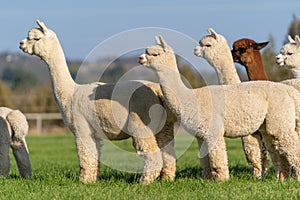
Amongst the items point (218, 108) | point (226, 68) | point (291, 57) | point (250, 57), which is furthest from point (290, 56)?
point (218, 108)

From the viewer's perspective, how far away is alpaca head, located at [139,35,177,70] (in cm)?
840

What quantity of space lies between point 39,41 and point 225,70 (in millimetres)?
2746

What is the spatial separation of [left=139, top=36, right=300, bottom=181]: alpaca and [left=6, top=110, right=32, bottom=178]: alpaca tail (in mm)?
3029

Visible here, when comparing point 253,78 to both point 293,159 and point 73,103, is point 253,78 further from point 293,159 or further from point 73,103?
point 73,103

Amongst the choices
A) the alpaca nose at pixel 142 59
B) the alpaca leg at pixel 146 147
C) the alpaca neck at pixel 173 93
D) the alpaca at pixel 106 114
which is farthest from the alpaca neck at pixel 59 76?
the alpaca neck at pixel 173 93

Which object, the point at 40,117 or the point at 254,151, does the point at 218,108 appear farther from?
the point at 40,117

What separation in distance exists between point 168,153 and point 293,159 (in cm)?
171

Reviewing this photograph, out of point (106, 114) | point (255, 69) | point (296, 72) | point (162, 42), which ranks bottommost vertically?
point (106, 114)

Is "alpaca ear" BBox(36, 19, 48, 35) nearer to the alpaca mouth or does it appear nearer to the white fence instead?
the alpaca mouth

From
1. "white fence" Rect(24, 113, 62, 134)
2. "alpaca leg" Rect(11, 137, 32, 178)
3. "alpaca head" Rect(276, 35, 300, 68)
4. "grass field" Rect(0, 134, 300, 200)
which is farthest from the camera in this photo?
"white fence" Rect(24, 113, 62, 134)

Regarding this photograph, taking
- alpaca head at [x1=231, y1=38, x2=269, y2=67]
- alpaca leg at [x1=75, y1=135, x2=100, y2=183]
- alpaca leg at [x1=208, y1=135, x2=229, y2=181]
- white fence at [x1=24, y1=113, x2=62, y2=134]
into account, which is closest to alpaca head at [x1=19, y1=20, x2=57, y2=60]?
alpaca leg at [x1=75, y1=135, x2=100, y2=183]

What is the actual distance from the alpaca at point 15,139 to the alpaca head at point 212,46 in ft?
10.5

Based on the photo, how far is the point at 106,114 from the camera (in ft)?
29.3

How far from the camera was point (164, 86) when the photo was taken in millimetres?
8477
